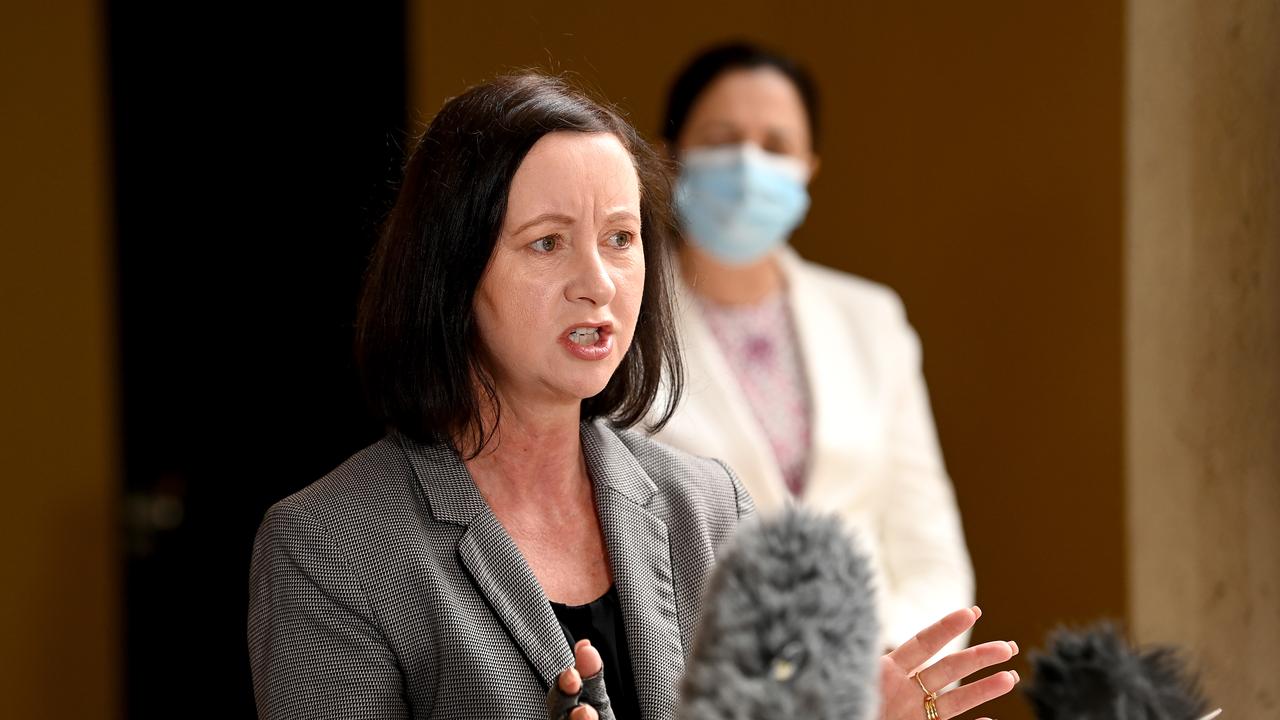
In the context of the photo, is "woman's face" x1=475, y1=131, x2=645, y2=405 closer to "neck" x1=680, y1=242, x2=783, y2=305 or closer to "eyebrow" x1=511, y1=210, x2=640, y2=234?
"eyebrow" x1=511, y1=210, x2=640, y2=234

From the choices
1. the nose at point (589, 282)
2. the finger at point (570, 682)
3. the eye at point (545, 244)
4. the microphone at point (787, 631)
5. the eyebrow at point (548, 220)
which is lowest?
the finger at point (570, 682)

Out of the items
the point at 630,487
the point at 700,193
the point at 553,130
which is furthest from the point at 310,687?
the point at 700,193

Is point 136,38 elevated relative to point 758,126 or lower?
elevated

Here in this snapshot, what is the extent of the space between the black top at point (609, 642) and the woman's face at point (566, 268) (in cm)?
19

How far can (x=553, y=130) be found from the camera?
3.84ft

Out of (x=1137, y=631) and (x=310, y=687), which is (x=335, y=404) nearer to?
(x=1137, y=631)

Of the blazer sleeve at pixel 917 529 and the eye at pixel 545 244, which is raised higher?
the eye at pixel 545 244

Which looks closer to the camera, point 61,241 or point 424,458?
point 424,458

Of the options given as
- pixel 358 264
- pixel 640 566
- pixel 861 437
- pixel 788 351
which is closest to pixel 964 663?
pixel 640 566

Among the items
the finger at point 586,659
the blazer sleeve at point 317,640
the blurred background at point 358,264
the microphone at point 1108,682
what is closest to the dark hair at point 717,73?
the blurred background at point 358,264

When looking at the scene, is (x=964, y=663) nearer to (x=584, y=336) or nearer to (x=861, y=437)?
(x=584, y=336)

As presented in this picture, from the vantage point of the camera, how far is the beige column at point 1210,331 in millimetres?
1918

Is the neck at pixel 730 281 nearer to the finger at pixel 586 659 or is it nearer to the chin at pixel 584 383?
the chin at pixel 584 383

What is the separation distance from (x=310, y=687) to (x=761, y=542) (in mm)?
504
